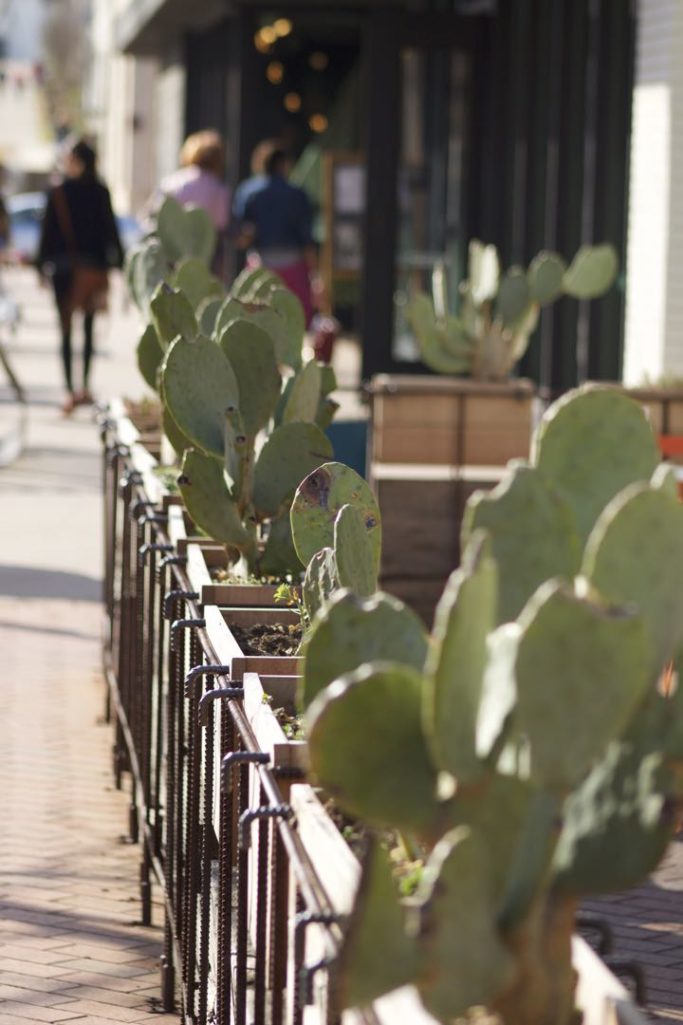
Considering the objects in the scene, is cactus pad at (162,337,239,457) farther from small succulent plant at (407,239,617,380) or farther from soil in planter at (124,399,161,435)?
small succulent plant at (407,239,617,380)

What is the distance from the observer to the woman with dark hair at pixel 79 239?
1487cm

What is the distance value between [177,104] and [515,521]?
2808 centimetres

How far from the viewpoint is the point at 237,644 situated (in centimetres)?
361

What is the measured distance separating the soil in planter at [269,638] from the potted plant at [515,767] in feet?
5.21

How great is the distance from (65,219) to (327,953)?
42.9 ft

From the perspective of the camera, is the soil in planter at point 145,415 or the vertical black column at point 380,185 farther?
the vertical black column at point 380,185

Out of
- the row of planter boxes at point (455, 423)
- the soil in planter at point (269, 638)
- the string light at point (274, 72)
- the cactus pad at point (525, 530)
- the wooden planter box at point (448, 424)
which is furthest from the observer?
the string light at point (274, 72)

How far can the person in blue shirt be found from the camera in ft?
47.5

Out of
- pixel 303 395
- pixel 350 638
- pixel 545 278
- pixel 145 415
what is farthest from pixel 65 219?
pixel 350 638

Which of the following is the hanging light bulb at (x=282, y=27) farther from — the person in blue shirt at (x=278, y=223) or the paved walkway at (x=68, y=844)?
the paved walkway at (x=68, y=844)

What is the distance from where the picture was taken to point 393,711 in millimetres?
2104

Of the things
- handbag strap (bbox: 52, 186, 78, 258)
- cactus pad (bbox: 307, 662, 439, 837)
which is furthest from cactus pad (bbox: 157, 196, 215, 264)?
handbag strap (bbox: 52, 186, 78, 258)

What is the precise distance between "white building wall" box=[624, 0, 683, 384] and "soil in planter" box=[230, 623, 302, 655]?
6535 millimetres

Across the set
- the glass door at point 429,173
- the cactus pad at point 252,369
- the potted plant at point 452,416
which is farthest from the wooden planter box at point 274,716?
the glass door at point 429,173
